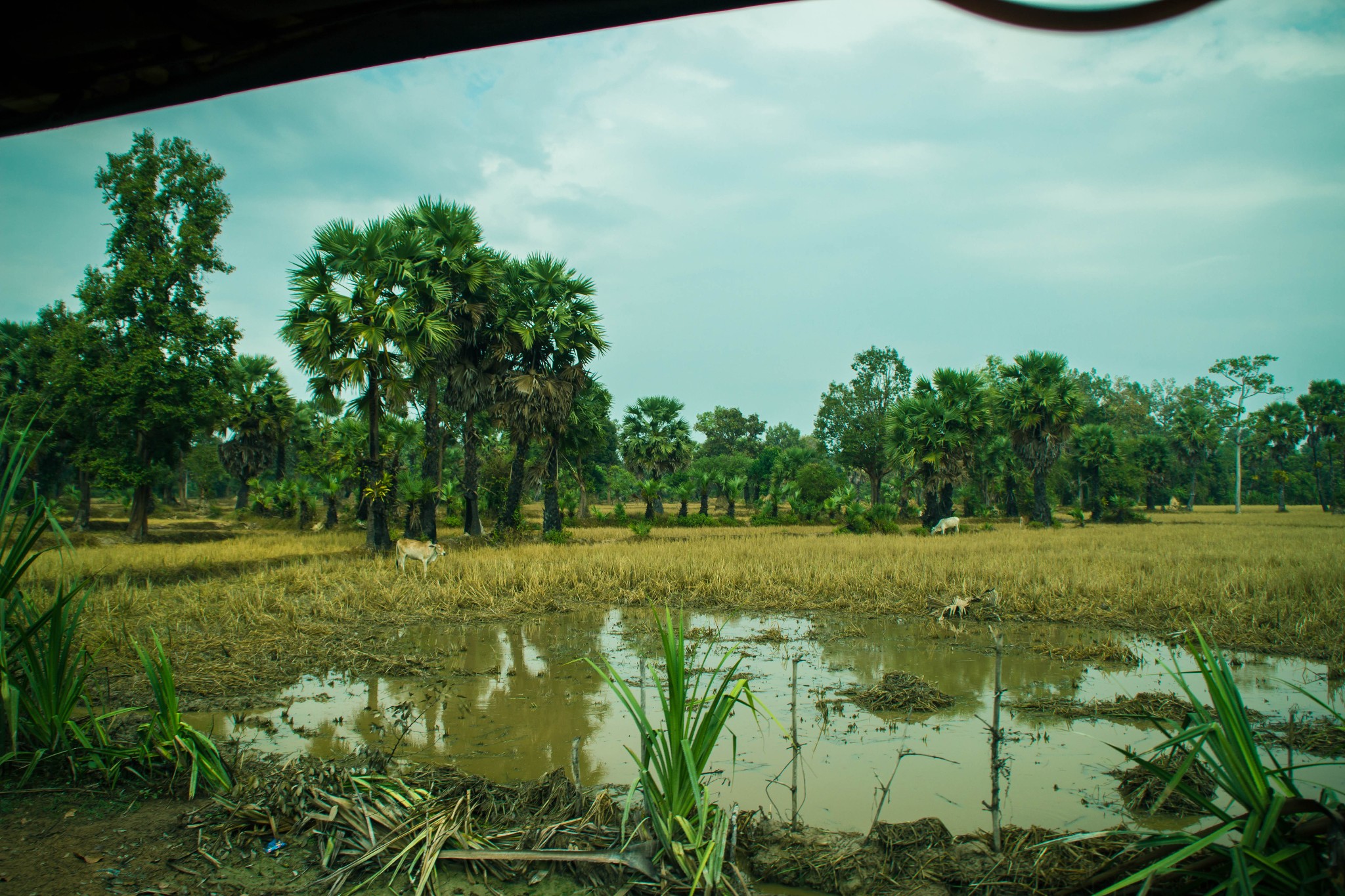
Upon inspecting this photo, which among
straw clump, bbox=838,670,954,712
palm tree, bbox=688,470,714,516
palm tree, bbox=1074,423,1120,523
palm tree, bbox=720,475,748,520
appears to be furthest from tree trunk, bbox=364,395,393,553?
palm tree, bbox=1074,423,1120,523

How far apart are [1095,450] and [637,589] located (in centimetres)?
3811

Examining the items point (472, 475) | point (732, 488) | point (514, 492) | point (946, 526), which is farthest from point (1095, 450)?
point (472, 475)

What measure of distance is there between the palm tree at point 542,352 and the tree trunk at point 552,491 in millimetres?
49

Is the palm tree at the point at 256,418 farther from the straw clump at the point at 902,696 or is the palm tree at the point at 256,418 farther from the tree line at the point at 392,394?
the straw clump at the point at 902,696

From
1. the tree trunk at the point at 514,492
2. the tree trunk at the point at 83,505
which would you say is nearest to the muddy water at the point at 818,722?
the tree trunk at the point at 514,492

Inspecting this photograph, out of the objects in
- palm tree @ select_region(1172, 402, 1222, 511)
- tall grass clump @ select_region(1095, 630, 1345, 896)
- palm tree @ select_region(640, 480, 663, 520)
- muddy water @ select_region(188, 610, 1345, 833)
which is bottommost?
muddy water @ select_region(188, 610, 1345, 833)

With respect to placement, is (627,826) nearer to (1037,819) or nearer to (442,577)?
(1037,819)

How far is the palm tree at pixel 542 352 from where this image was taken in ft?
70.6

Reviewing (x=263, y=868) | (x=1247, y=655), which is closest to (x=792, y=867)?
(x=263, y=868)

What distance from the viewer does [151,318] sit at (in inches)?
866

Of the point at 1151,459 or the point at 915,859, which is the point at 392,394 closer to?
the point at 915,859

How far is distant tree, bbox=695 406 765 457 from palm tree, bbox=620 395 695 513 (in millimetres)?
34199

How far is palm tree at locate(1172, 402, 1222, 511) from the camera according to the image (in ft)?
175

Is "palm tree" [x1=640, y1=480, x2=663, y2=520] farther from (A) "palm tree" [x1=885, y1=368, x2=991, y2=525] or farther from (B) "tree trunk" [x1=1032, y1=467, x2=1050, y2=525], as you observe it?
(B) "tree trunk" [x1=1032, y1=467, x2=1050, y2=525]
